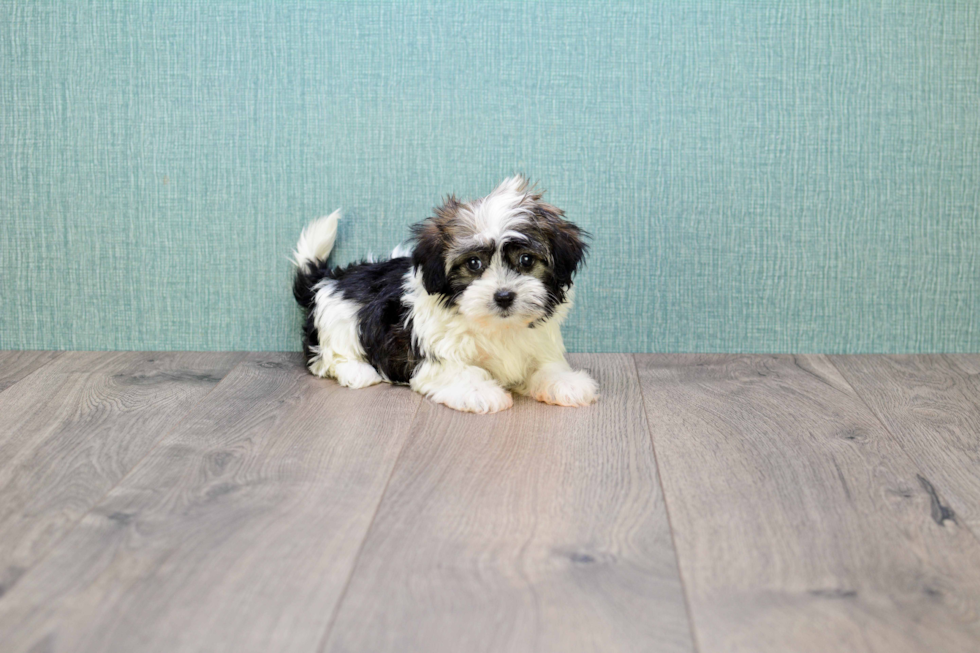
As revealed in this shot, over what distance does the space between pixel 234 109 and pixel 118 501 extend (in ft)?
4.50

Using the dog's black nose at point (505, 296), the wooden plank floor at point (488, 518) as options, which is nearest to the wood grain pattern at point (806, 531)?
the wooden plank floor at point (488, 518)

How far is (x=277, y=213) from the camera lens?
8.66 feet

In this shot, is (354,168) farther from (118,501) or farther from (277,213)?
(118,501)

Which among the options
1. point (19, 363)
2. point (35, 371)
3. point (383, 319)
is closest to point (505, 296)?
point (383, 319)

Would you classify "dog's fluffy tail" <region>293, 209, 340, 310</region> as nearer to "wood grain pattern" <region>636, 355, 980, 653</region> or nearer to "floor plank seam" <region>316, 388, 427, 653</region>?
"floor plank seam" <region>316, 388, 427, 653</region>

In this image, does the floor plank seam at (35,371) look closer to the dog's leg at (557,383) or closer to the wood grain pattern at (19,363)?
the wood grain pattern at (19,363)

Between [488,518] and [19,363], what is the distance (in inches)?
69.0

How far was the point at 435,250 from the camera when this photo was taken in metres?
2.11

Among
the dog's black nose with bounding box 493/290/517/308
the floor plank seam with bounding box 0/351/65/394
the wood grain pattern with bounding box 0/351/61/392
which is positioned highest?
the dog's black nose with bounding box 493/290/517/308

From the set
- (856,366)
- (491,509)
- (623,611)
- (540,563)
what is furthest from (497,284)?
(856,366)

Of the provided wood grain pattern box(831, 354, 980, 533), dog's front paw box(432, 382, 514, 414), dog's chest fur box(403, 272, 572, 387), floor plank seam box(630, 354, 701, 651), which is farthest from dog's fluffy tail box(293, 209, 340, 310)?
wood grain pattern box(831, 354, 980, 533)

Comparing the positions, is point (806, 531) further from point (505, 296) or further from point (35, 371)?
point (35, 371)

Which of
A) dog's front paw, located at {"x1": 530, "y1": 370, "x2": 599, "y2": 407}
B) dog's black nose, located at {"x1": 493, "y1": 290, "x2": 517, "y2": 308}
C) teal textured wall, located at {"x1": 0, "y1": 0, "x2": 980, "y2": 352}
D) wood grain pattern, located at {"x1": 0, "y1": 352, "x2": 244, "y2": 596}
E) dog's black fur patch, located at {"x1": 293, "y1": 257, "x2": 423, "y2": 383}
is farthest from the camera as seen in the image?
teal textured wall, located at {"x1": 0, "y1": 0, "x2": 980, "y2": 352}

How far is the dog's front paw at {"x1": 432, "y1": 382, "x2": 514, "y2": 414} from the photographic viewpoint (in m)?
2.14
